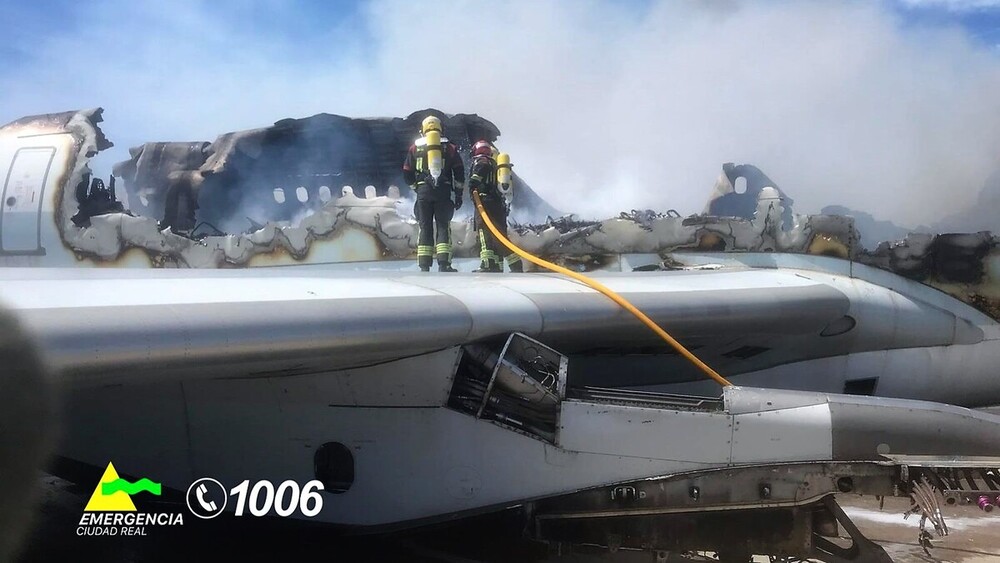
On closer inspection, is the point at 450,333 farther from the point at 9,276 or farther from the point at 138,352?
the point at 9,276

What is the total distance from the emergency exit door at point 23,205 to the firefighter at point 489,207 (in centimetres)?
519

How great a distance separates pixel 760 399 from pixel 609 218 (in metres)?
3.27

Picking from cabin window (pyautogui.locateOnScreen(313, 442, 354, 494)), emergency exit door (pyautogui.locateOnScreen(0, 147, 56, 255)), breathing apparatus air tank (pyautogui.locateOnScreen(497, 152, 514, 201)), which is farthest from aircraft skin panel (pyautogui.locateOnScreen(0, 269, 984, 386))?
emergency exit door (pyautogui.locateOnScreen(0, 147, 56, 255))

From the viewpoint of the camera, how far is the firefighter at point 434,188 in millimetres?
6520

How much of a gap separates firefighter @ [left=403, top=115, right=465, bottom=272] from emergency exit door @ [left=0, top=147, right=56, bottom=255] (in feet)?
15.4

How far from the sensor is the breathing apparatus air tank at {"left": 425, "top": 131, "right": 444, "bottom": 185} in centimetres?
645

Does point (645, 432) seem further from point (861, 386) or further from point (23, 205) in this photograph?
point (23, 205)

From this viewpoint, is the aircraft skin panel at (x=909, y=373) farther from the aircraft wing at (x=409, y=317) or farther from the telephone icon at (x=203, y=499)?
the telephone icon at (x=203, y=499)

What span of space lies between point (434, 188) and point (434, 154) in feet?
0.99

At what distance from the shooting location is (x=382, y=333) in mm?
3441

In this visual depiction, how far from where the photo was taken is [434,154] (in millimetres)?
6477

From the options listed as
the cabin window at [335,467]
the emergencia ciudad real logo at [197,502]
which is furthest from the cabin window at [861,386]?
the emergencia ciudad real logo at [197,502]

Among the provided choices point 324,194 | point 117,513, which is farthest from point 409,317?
point 324,194

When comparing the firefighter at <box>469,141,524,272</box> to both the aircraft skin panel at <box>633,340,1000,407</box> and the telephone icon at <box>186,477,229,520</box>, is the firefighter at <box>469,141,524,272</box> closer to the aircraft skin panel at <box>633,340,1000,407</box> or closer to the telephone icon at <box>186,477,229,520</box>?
the aircraft skin panel at <box>633,340,1000,407</box>
